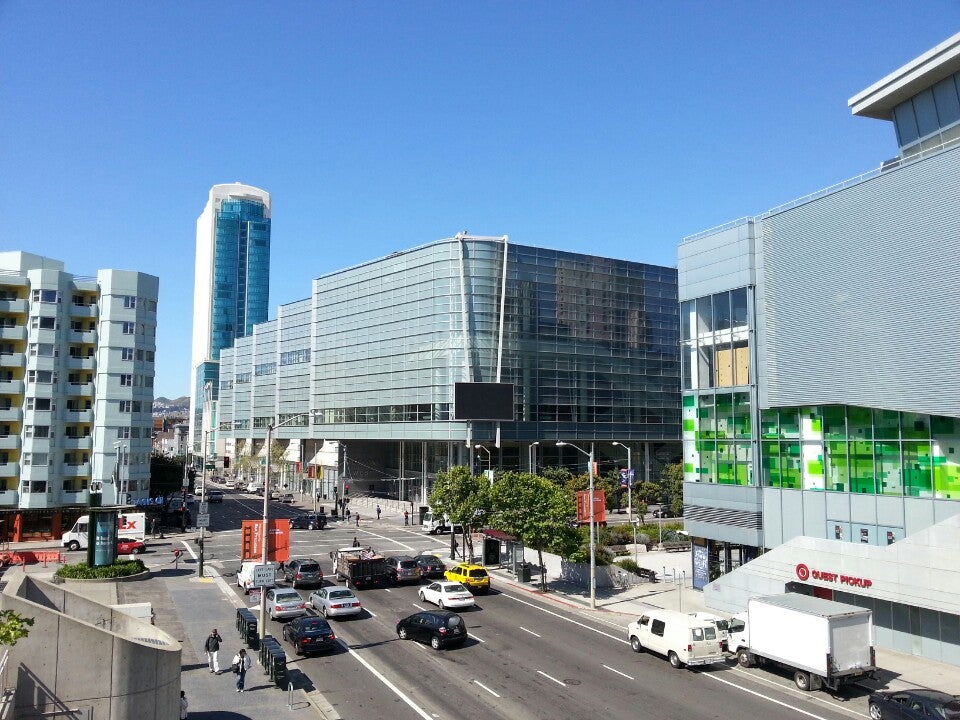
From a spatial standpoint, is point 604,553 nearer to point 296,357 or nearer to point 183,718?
point 183,718


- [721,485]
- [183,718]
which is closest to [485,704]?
[183,718]

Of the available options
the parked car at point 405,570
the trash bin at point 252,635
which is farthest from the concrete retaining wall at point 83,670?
the parked car at point 405,570

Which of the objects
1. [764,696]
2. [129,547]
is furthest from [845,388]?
[129,547]

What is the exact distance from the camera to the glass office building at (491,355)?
291 ft

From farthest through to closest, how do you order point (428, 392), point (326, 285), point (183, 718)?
point (326, 285) < point (428, 392) < point (183, 718)

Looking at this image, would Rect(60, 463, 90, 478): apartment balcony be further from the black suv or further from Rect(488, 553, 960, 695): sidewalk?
Rect(488, 553, 960, 695): sidewalk

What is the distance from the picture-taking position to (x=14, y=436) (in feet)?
217

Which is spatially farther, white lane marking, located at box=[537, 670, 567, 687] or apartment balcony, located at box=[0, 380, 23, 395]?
apartment balcony, located at box=[0, 380, 23, 395]

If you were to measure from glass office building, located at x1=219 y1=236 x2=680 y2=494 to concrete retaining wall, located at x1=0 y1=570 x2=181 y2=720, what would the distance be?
62.5m

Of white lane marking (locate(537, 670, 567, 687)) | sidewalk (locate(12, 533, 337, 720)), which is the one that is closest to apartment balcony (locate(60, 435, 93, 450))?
sidewalk (locate(12, 533, 337, 720))

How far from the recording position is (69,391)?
6869cm

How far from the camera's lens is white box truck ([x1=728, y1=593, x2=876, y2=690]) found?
84.2 ft

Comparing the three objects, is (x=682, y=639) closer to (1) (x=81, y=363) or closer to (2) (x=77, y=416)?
(2) (x=77, y=416)

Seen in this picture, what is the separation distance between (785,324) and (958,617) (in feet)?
51.0
